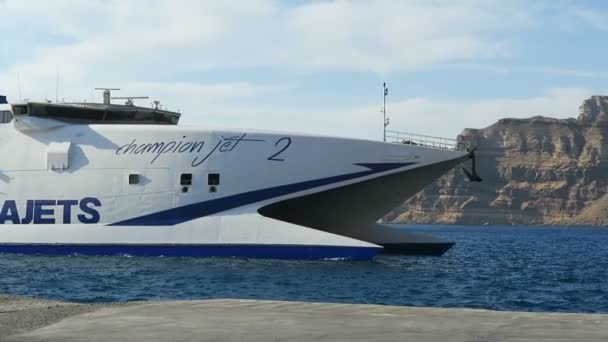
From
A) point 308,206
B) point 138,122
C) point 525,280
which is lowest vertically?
point 525,280

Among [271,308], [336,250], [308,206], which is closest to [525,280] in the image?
[336,250]

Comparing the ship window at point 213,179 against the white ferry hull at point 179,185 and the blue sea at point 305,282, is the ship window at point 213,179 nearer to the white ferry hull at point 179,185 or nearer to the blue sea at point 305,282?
the white ferry hull at point 179,185

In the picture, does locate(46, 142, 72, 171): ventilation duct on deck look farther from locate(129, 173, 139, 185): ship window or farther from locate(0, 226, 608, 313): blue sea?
locate(0, 226, 608, 313): blue sea

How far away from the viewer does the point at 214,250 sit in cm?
2925

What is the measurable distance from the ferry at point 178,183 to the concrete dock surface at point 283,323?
17.0 metres

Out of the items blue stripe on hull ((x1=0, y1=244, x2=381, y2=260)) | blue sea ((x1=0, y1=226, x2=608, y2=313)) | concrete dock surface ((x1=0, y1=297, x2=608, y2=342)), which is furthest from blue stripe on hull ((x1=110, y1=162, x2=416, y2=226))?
concrete dock surface ((x1=0, y1=297, x2=608, y2=342))

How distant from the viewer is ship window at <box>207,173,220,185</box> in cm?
3003

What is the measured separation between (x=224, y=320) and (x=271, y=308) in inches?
51.2

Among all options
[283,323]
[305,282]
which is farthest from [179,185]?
[283,323]

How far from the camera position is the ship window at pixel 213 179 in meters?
30.0

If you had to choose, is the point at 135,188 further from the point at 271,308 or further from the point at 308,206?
the point at 271,308

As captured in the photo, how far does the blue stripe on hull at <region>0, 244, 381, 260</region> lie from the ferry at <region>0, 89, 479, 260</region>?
0.04m

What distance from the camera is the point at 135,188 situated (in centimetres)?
3045

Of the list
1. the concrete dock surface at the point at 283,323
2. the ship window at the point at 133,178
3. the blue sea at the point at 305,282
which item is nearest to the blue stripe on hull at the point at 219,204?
the ship window at the point at 133,178
